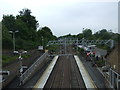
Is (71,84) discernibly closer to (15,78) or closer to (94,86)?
(94,86)

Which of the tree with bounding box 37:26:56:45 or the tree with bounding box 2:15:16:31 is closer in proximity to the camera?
the tree with bounding box 2:15:16:31

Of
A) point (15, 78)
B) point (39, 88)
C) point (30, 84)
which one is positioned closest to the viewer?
point (39, 88)

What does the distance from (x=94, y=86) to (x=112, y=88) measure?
16.0ft

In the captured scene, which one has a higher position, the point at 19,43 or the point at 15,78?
the point at 19,43

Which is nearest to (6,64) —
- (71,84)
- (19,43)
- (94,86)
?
(71,84)

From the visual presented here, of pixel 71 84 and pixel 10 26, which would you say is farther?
pixel 10 26

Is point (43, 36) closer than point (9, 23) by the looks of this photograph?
No

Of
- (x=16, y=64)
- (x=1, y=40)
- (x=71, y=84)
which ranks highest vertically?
(x=1, y=40)

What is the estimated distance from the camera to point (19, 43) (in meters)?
50.9

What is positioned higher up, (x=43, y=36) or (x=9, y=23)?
(x=9, y=23)

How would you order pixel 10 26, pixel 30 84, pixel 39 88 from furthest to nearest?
pixel 10 26, pixel 30 84, pixel 39 88

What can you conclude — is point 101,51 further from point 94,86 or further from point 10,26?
point 10,26

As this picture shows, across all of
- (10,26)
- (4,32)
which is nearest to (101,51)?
(4,32)

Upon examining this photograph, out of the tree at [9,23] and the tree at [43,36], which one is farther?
the tree at [43,36]
